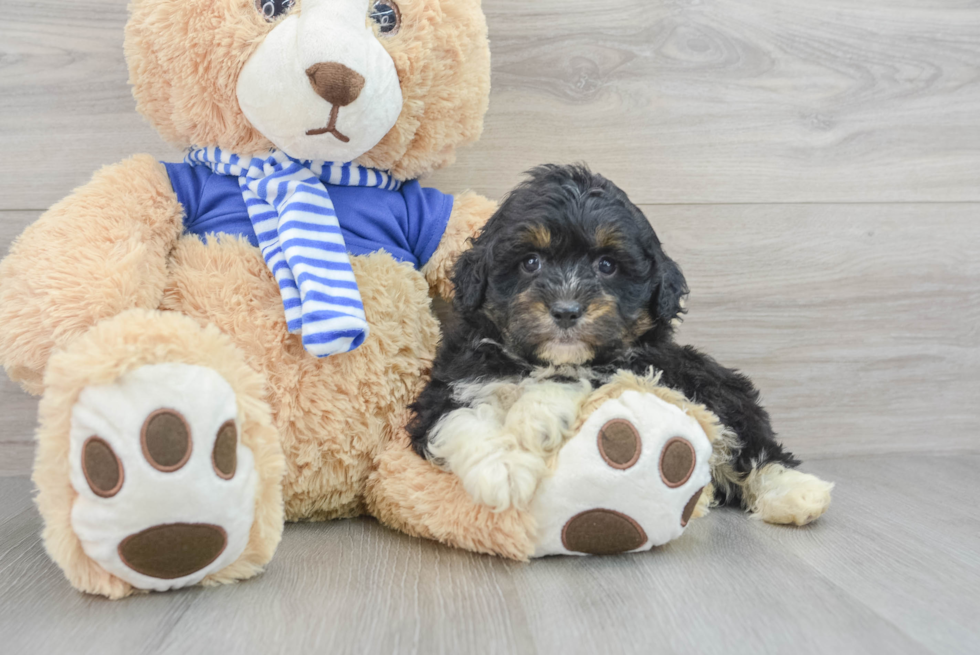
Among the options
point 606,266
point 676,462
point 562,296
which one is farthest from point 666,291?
point 676,462

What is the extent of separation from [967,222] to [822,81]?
2.19 ft

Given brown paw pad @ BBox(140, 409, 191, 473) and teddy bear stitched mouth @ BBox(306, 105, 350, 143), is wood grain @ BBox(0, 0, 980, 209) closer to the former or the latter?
teddy bear stitched mouth @ BBox(306, 105, 350, 143)

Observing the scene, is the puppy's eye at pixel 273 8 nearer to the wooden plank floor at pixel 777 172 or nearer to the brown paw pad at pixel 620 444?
the wooden plank floor at pixel 777 172

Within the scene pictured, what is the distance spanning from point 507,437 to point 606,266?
0.41 m

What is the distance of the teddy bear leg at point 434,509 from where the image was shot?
142cm

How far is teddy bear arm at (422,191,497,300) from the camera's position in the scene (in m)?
1.89

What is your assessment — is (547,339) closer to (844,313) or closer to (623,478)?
(623,478)

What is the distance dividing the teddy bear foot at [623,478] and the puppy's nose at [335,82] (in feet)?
2.61

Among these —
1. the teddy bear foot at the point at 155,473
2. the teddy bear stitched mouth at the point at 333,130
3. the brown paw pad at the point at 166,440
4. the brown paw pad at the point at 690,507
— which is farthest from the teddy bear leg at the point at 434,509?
the teddy bear stitched mouth at the point at 333,130

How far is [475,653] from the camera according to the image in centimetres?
108

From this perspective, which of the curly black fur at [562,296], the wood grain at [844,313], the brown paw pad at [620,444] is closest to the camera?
the brown paw pad at [620,444]

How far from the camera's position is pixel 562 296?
1455 millimetres

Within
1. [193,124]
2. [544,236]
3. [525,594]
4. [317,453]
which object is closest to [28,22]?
[193,124]

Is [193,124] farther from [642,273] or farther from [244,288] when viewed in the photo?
[642,273]
